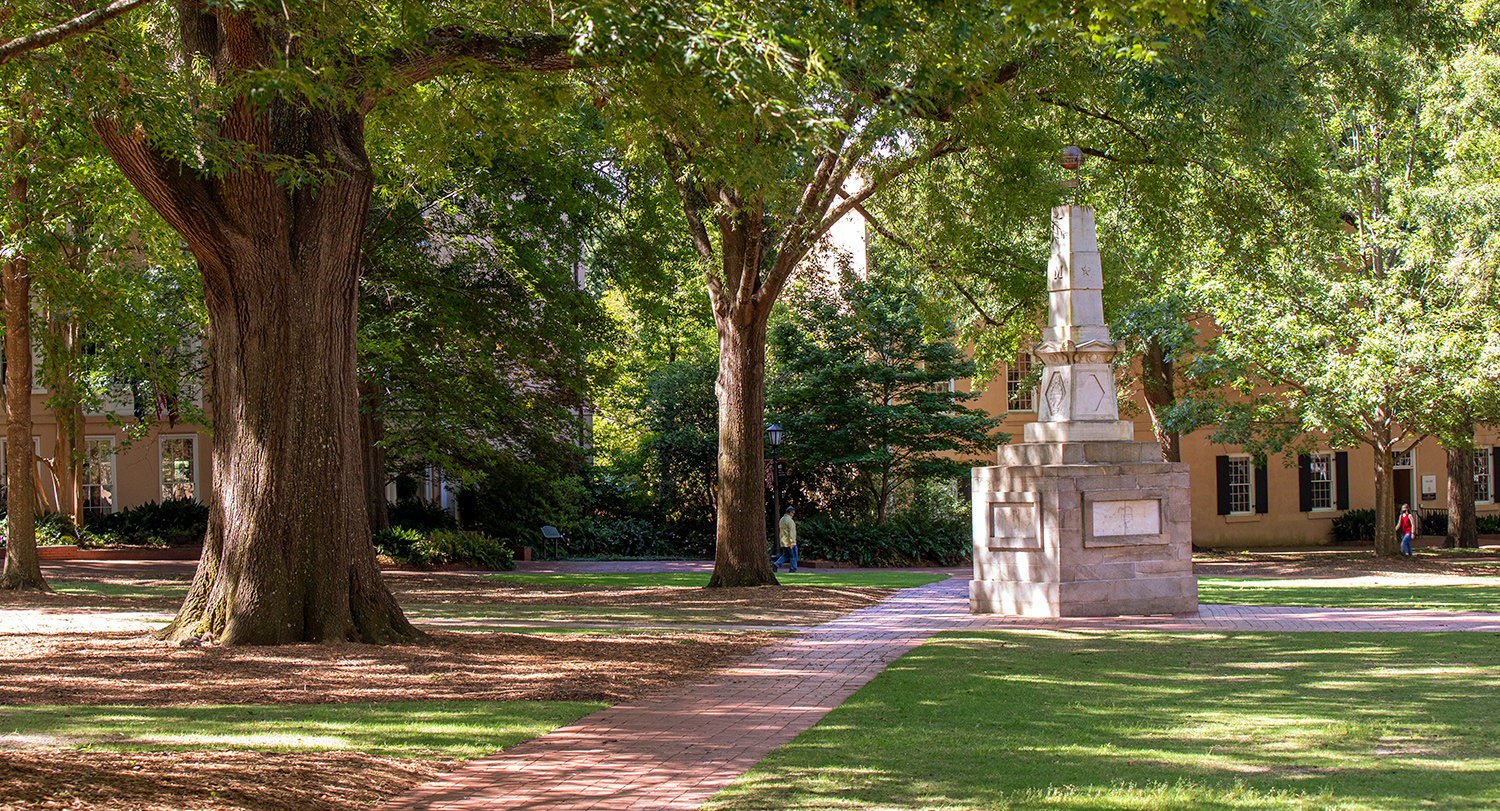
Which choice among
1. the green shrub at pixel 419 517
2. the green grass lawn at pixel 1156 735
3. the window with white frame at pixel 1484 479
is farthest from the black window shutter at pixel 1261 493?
the green grass lawn at pixel 1156 735

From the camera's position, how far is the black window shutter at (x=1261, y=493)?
36.7m

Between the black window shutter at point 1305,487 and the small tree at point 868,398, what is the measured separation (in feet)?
41.3

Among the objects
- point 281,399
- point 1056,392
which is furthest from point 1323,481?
point 281,399

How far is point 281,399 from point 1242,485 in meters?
33.0

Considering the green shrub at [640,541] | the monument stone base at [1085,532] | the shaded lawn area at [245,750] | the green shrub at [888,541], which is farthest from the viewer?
the green shrub at [640,541]

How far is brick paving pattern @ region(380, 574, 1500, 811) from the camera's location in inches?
225

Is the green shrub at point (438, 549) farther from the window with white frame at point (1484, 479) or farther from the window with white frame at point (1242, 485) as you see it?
the window with white frame at point (1484, 479)

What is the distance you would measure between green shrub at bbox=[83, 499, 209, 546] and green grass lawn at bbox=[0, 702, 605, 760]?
72.8 ft

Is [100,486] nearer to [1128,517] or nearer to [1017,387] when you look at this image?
[1017,387]

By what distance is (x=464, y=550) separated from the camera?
2516cm

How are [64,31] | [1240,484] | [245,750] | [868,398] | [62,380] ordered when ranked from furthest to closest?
1. [1240,484]
2. [868,398]
3. [62,380]
4. [64,31]
5. [245,750]

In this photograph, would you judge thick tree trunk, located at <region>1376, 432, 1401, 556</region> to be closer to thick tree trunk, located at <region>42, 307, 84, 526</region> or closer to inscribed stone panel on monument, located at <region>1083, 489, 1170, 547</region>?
inscribed stone panel on monument, located at <region>1083, 489, 1170, 547</region>

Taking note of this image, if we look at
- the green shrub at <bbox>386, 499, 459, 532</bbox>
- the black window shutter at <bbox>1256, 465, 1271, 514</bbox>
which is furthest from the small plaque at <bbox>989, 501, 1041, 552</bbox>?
the black window shutter at <bbox>1256, 465, 1271, 514</bbox>

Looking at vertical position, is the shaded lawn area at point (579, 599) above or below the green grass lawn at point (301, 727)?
below
